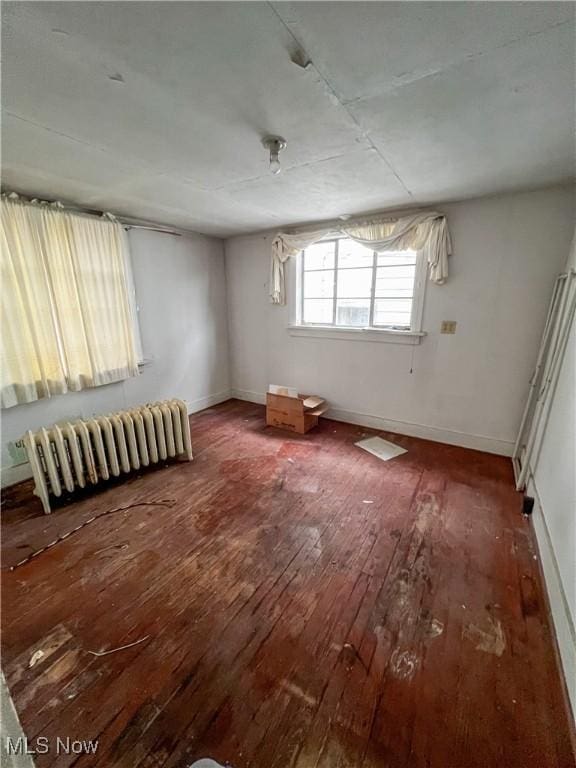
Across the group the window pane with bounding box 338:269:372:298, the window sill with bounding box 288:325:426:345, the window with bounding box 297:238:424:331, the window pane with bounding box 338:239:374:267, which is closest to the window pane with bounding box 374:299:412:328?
the window with bounding box 297:238:424:331

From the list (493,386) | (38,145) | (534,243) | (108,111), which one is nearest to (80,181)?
(38,145)

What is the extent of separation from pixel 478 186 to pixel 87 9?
8.39 ft

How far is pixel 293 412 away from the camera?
3.53 m

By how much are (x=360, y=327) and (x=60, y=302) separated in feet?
9.62

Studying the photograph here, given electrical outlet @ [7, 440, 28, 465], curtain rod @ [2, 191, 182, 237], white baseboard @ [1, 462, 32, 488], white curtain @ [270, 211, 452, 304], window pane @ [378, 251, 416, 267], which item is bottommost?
white baseboard @ [1, 462, 32, 488]

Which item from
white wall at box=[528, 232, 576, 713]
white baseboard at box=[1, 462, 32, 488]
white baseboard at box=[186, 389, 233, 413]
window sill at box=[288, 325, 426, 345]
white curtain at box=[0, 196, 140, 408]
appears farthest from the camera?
white baseboard at box=[186, 389, 233, 413]

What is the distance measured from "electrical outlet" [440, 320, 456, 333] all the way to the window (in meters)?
0.23

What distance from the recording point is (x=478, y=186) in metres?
2.33

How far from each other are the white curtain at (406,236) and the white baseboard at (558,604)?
7.07 feet

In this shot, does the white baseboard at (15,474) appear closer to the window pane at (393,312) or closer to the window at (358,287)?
the window at (358,287)

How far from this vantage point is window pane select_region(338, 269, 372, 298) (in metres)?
3.38

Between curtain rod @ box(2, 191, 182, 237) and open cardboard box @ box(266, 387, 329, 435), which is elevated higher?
curtain rod @ box(2, 191, 182, 237)

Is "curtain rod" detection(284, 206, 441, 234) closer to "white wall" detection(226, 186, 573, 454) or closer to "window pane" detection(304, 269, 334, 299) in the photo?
"white wall" detection(226, 186, 573, 454)

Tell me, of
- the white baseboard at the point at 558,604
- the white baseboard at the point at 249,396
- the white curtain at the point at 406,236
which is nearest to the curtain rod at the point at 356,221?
the white curtain at the point at 406,236
